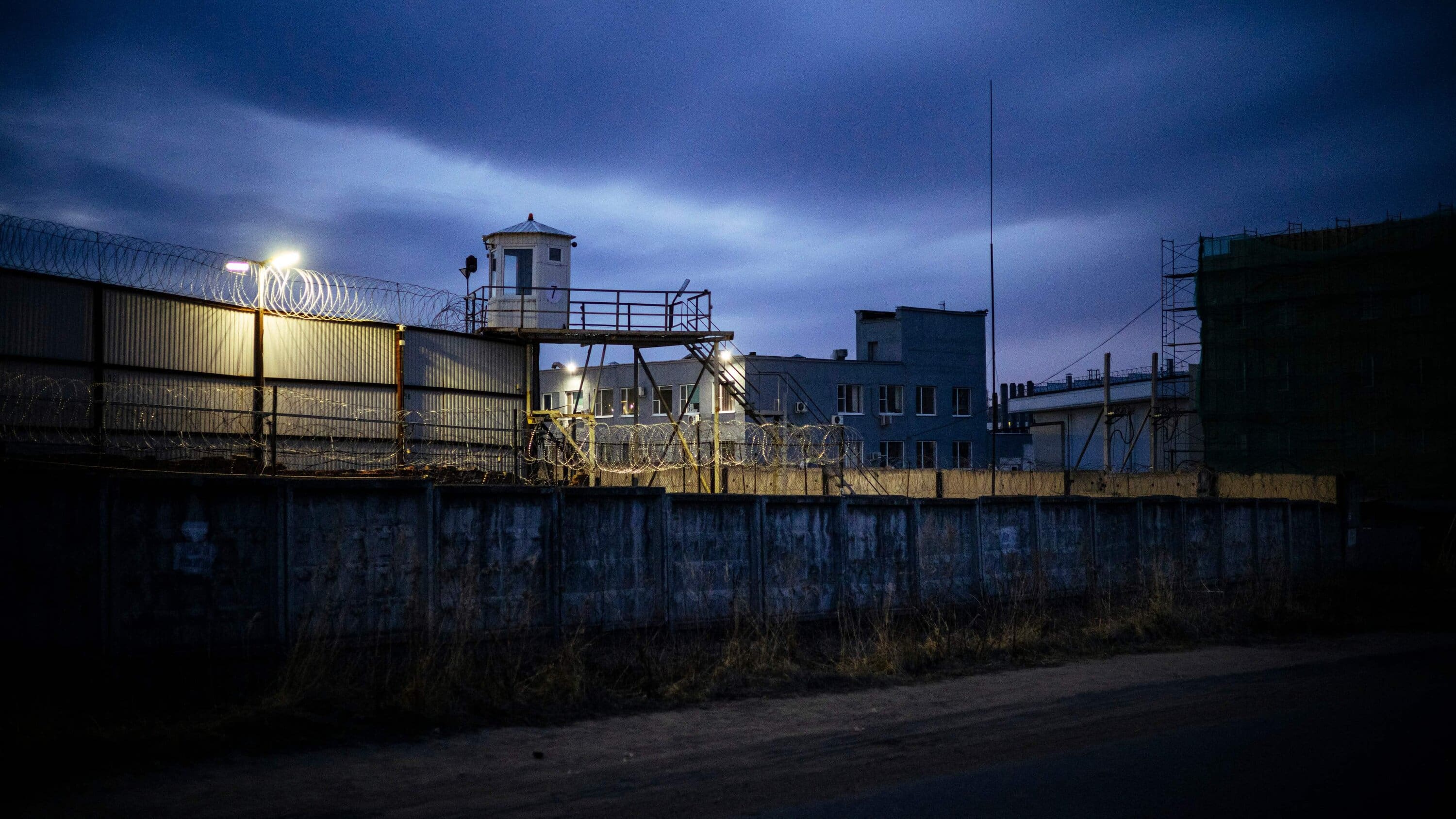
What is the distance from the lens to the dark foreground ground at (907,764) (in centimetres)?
640

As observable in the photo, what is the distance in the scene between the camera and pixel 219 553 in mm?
9070

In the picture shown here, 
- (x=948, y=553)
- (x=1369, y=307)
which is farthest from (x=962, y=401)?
(x=948, y=553)

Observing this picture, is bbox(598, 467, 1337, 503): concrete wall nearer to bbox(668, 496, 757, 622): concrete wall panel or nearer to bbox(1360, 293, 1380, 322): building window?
bbox(668, 496, 757, 622): concrete wall panel

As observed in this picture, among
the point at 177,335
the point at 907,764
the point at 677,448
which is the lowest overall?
the point at 907,764

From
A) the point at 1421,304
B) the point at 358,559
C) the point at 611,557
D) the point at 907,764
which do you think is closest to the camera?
the point at 907,764

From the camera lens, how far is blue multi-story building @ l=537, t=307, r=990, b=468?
2090 inches

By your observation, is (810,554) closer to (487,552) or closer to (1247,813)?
(487,552)

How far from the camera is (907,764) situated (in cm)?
762

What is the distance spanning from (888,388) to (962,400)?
4476mm

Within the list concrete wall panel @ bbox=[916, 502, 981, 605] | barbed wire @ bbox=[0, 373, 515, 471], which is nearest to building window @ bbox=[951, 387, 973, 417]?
barbed wire @ bbox=[0, 373, 515, 471]

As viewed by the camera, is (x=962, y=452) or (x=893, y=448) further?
(x=962, y=452)

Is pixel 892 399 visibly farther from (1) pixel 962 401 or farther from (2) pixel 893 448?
(1) pixel 962 401

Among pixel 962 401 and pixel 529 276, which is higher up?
pixel 529 276

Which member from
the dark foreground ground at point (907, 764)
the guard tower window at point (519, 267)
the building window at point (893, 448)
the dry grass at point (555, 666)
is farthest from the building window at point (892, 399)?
the dark foreground ground at point (907, 764)
